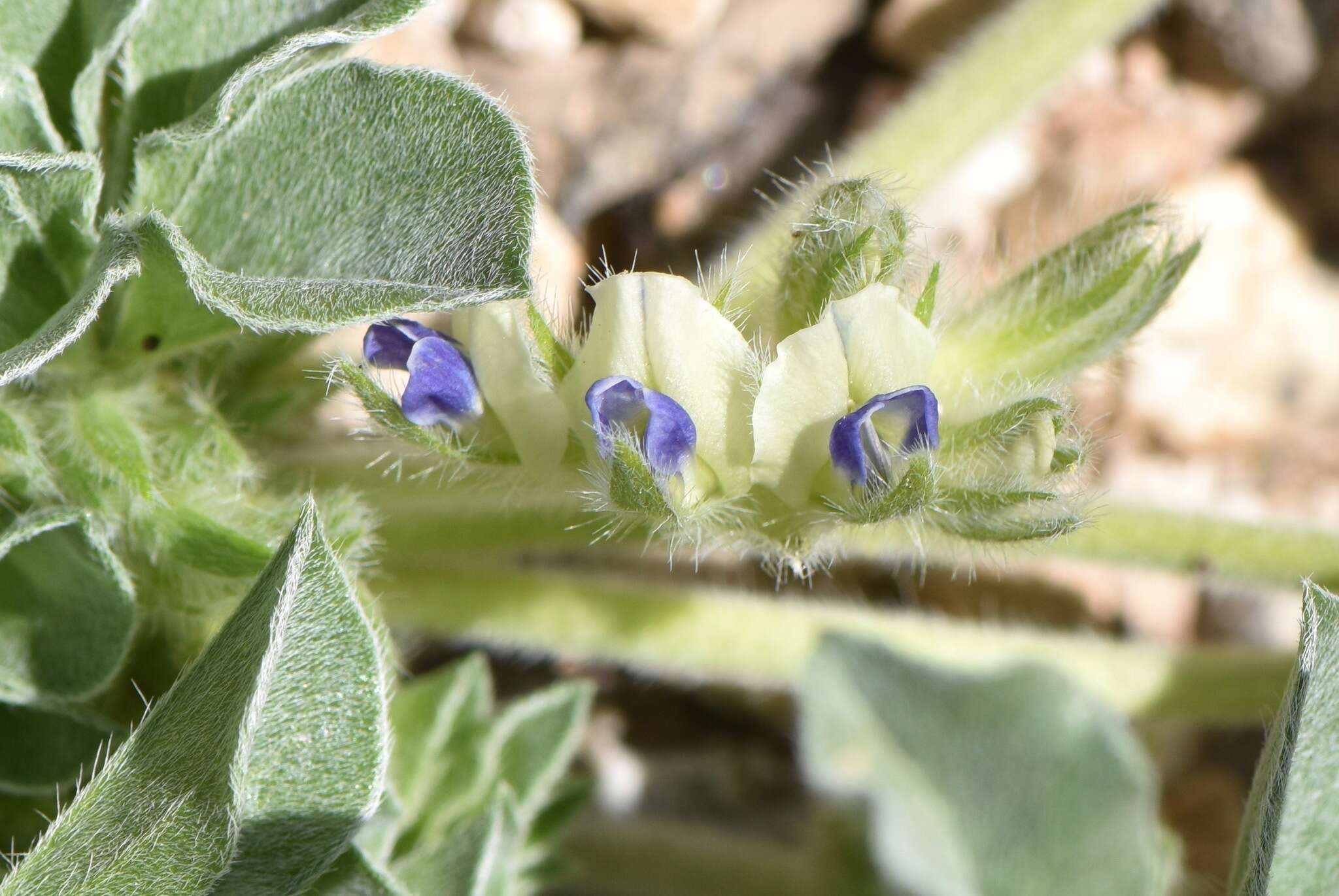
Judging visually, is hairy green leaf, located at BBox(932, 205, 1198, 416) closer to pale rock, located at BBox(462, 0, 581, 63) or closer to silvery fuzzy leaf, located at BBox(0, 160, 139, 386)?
silvery fuzzy leaf, located at BBox(0, 160, 139, 386)

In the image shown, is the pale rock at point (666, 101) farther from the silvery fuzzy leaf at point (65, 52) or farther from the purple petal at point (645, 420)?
the purple petal at point (645, 420)

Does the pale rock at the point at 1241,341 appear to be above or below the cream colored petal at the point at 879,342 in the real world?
below

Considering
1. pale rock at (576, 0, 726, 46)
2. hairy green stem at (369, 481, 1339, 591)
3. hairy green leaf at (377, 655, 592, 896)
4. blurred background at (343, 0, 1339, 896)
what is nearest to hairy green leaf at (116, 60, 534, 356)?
hairy green stem at (369, 481, 1339, 591)

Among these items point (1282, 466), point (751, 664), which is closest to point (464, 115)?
point (751, 664)

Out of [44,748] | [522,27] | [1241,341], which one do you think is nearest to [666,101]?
[522,27]

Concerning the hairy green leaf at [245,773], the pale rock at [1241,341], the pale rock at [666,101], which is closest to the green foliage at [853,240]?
the hairy green leaf at [245,773]

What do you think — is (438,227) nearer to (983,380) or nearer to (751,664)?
(983,380)
